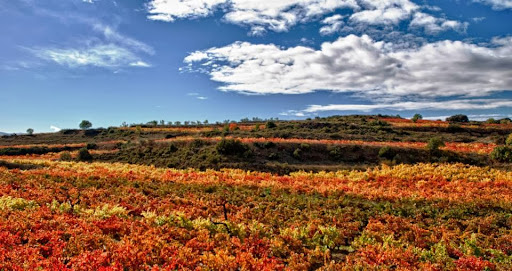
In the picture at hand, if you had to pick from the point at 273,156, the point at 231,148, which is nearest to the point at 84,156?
the point at 231,148

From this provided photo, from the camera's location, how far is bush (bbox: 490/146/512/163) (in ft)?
85.2

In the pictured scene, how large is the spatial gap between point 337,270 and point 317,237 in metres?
2.18

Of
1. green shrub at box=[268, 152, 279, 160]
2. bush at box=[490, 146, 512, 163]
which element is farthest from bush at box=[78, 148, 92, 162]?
bush at box=[490, 146, 512, 163]

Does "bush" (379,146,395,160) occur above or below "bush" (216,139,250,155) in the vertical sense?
below

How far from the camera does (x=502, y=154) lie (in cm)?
2652

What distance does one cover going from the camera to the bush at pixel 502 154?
26.0 meters

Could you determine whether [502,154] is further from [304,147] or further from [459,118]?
[459,118]

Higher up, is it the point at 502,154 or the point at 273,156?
the point at 502,154

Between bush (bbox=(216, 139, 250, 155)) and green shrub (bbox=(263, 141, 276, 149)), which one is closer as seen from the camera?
bush (bbox=(216, 139, 250, 155))

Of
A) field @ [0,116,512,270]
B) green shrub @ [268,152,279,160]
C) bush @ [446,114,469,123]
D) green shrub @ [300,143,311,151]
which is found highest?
bush @ [446,114,469,123]

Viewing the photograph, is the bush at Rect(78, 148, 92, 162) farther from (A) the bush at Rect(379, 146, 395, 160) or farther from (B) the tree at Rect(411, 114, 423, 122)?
(B) the tree at Rect(411, 114, 423, 122)

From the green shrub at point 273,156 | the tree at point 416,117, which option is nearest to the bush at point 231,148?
the green shrub at point 273,156

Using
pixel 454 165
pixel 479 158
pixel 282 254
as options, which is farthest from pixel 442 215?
pixel 479 158

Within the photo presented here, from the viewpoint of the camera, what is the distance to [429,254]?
8656 millimetres
